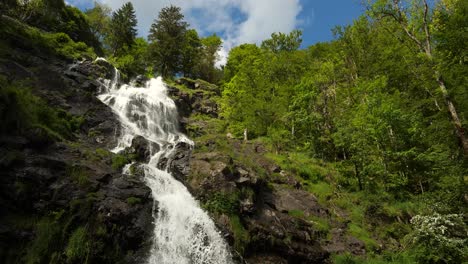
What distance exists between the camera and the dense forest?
43.1ft

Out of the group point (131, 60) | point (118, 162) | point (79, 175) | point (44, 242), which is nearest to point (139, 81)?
point (131, 60)

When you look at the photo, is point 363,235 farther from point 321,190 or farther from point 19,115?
point 19,115

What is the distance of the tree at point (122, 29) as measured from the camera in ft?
136

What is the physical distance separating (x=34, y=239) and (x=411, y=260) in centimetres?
1511

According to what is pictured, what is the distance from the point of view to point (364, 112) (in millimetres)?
21484

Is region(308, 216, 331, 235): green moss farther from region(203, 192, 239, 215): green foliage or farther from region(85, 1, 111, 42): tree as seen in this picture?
region(85, 1, 111, 42): tree

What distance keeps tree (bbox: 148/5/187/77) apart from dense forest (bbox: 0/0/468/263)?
18cm

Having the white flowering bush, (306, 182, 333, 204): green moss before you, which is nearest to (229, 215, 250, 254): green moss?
(306, 182, 333, 204): green moss

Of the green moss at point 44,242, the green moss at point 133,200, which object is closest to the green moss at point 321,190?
the green moss at point 133,200

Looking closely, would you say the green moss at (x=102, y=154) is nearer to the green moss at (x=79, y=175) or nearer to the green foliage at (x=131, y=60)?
A: the green moss at (x=79, y=175)

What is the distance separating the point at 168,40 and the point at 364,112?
27847 millimetres

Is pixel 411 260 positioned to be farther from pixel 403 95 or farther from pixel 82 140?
pixel 82 140

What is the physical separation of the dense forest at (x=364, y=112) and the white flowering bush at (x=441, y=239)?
54 millimetres

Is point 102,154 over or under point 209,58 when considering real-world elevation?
under
